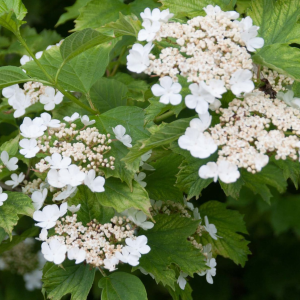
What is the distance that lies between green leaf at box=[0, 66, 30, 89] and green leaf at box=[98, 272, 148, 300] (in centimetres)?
64

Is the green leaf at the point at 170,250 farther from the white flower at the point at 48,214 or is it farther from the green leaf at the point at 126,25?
the green leaf at the point at 126,25

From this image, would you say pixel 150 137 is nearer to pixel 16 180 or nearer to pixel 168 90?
pixel 168 90

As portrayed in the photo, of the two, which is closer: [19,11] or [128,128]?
[128,128]

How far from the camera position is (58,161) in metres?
1.18

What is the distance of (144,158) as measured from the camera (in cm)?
134

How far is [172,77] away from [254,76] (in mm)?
319

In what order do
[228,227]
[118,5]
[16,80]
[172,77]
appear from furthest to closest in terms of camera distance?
[118,5] < [228,227] < [16,80] < [172,77]

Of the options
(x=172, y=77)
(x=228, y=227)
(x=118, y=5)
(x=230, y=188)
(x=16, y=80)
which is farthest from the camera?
(x=118, y=5)

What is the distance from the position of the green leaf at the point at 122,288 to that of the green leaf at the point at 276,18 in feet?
2.59

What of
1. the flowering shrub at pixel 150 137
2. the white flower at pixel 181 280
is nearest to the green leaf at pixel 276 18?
the flowering shrub at pixel 150 137

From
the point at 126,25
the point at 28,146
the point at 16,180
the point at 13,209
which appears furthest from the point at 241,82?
the point at 16,180

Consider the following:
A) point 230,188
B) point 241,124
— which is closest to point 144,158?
point 230,188

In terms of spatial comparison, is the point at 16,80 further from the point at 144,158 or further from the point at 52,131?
the point at 144,158

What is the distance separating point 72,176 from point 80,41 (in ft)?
1.22
